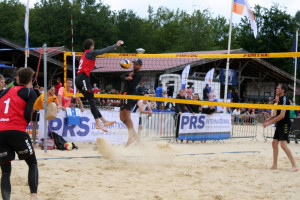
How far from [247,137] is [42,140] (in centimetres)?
747

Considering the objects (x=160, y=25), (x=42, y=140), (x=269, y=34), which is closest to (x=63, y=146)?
(x=42, y=140)

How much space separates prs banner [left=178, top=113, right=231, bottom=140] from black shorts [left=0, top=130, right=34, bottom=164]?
22.5ft

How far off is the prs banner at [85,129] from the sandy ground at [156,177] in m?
1.03

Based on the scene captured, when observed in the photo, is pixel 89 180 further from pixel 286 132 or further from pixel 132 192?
pixel 286 132

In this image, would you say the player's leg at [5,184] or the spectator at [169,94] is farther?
the spectator at [169,94]

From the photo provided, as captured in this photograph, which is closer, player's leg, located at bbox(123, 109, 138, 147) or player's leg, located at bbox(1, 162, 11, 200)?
player's leg, located at bbox(1, 162, 11, 200)

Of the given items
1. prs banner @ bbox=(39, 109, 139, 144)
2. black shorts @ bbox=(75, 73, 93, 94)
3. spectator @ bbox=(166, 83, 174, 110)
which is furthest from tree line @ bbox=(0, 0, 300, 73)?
black shorts @ bbox=(75, 73, 93, 94)

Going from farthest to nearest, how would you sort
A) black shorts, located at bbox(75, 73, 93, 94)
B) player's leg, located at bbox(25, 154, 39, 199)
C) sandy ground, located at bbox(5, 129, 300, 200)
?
1. black shorts, located at bbox(75, 73, 93, 94)
2. sandy ground, located at bbox(5, 129, 300, 200)
3. player's leg, located at bbox(25, 154, 39, 199)

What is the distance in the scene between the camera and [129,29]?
45.6 meters

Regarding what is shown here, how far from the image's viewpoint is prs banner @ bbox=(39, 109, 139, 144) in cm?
816

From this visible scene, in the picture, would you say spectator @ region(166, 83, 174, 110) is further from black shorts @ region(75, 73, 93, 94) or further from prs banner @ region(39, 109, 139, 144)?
black shorts @ region(75, 73, 93, 94)

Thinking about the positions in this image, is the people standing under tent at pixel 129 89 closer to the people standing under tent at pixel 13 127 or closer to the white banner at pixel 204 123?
the people standing under tent at pixel 13 127

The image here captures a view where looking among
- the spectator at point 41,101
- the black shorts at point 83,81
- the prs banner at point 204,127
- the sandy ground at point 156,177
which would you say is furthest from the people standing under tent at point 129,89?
the prs banner at point 204,127

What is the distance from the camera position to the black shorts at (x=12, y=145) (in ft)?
11.4
